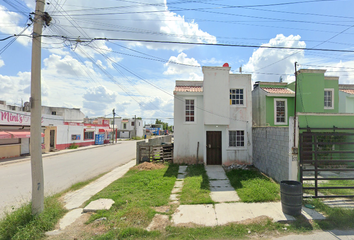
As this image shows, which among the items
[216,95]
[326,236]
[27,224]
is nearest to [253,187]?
[326,236]

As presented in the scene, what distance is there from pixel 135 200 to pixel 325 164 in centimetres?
915

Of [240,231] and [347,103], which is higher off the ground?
[347,103]

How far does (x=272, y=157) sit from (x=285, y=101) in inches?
244

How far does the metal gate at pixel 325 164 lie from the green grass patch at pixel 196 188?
3.37 metres

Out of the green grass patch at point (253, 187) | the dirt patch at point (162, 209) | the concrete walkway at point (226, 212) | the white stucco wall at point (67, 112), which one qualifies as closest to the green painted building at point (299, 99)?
the green grass patch at point (253, 187)

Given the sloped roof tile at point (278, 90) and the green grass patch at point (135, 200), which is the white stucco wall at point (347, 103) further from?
the green grass patch at point (135, 200)

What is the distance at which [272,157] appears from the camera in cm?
919

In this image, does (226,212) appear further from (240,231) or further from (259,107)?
(259,107)

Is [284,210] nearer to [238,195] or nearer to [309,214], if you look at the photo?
[309,214]

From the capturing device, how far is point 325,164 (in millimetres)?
9500

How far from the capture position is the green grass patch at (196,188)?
670 cm

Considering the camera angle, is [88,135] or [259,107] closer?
[259,107]

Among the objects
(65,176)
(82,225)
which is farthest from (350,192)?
(65,176)

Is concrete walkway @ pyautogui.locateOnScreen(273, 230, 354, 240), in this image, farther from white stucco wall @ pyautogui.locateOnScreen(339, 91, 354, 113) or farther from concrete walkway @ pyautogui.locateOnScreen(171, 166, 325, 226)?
white stucco wall @ pyautogui.locateOnScreen(339, 91, 354, 113)
